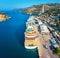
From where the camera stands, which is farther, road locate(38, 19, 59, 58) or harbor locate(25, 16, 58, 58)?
harbor locate(25, 16, 58, 58)

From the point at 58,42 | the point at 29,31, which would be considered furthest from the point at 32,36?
the point at 58,42

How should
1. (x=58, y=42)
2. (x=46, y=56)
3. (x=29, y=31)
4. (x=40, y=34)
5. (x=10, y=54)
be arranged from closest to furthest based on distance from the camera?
(x=46, y=56) → (x=10, y=54) → (x=58, y=42) → (x=29, y=31) → (x=40, y=34)

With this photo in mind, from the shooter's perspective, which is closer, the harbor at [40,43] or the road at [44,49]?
the road at [44,49]

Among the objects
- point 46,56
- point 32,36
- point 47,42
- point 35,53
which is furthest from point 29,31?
point 46,56

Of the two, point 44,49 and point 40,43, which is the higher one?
point 40,43

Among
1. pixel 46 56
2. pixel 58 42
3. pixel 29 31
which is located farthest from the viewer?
pixel 29 31

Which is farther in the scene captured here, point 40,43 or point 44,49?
point 40,43

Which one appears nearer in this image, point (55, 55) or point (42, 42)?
point (55, 55)

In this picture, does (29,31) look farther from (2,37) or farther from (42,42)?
(2,37)

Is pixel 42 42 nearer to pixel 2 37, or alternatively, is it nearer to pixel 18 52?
pixel 18 52
